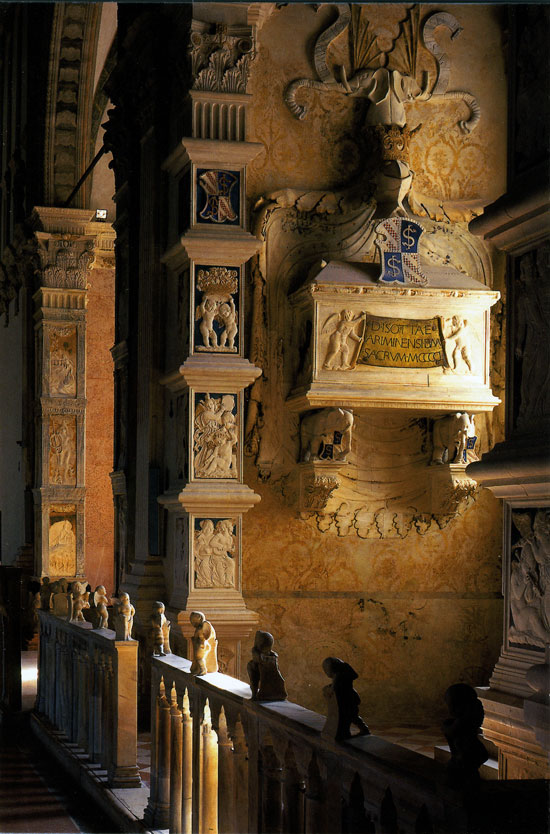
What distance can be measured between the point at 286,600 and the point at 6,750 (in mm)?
2132

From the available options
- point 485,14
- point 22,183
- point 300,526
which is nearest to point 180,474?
point 300,526

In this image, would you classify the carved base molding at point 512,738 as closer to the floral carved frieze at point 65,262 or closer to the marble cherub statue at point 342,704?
the marble cherub statue at point 342,704

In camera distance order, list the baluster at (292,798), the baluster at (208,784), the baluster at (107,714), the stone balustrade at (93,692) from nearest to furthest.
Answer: the baluster at (292,798) < the baluster at (208,784) < the stone balustrade at (93,692) < the baluster at (107,714)

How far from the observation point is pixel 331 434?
26.3 feet

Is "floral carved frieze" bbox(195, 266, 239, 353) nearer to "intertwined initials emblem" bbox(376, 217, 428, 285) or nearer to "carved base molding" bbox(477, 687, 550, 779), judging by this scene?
"intertwined initials emblem" bbox(376, 217, 428, 285)

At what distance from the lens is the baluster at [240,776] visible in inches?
137

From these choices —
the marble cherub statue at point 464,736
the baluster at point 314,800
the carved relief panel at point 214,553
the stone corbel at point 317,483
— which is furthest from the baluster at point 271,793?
the stone corbel at point 317,483

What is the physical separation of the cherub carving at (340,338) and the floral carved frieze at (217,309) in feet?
2.58

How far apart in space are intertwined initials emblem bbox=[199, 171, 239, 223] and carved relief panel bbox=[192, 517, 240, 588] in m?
1.88

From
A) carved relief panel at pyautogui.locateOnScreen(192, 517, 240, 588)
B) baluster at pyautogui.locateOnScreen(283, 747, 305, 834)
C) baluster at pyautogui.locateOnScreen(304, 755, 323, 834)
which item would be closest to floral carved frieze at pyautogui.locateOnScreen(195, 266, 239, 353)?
carved relief panel at pyautogui.locateOnScreen(192, 517, 240, 588)

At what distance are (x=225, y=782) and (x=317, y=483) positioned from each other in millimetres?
4463

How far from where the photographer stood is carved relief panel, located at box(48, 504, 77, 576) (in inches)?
536

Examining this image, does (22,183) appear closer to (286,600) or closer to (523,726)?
(286,600)

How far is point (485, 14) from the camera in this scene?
8.69 metres
